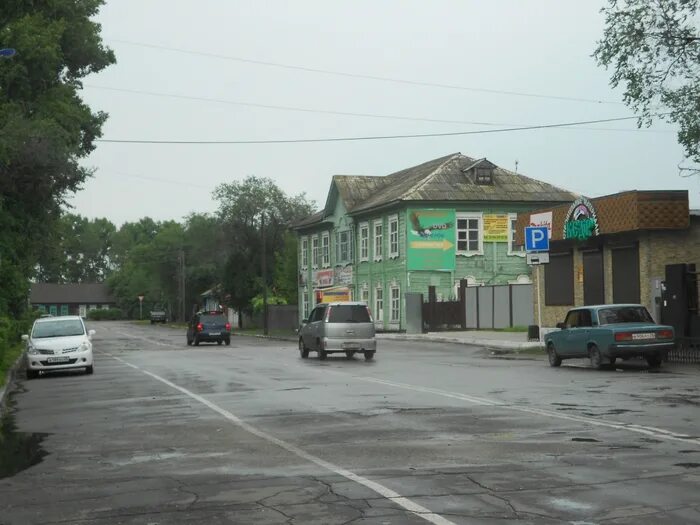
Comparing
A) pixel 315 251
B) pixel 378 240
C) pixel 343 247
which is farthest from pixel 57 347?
pixel 315 251

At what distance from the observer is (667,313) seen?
28734 mm

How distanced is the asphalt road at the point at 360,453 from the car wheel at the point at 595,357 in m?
3.22

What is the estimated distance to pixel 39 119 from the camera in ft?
108

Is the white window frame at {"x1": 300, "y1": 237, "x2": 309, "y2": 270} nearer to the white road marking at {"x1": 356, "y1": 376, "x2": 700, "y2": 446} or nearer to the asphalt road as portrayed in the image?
the asphalt road

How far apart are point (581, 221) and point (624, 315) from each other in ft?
35.1

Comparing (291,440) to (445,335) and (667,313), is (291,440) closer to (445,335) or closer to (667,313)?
(667,313)

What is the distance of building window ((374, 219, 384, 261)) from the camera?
59938 mm

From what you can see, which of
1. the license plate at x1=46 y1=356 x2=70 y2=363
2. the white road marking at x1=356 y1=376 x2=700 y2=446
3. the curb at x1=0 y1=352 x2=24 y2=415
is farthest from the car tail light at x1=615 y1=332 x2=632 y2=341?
the license plate at x1=46 y1=356 x2=70 y2=363

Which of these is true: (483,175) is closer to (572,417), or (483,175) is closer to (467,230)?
(467,230)

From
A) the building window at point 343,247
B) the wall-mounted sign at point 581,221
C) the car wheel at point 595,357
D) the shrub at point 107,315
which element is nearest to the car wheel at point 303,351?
the wall-mounted sign at point 581,221

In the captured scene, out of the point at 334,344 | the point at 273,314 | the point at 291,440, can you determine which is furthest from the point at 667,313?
the point at 273,314

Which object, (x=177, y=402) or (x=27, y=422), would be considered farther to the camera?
(x=177, y=402)

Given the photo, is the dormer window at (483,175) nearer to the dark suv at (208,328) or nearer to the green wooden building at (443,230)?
the green wooden building at (443,230)

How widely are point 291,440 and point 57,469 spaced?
2812 millimetres
